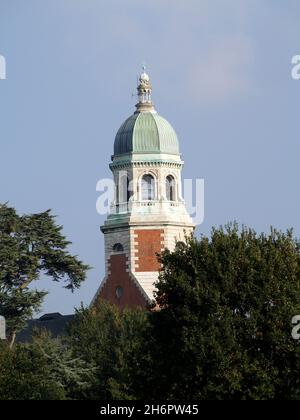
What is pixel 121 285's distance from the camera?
442 feet

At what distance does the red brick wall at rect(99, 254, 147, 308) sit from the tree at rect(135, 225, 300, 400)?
44124 mm

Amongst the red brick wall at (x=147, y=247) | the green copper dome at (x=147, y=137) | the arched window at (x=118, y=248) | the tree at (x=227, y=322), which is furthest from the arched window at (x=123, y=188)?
the tree at (x=227, y=322)

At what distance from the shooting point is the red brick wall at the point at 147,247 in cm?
13425

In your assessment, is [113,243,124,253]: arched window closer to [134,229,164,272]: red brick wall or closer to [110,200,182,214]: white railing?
[134,229,164,272]: red brick wall

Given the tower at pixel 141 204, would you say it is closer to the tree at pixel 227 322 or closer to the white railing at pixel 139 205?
the white railing at pixel 139 205

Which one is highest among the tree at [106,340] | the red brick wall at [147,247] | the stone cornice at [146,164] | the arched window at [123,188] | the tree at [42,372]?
the stone cornice at [146,164]

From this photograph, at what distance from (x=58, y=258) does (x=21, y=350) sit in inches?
945

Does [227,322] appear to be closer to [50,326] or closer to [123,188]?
[123,188]

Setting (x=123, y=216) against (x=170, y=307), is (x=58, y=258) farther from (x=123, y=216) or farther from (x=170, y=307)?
(x=170, y=307)

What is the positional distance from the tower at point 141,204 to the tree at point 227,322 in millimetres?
45109

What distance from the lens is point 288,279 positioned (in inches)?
3396

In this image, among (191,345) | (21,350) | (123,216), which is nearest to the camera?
(191,345)

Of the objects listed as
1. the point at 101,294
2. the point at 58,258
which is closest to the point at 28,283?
the point at 58,258

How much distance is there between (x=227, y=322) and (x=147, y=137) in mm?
53435
